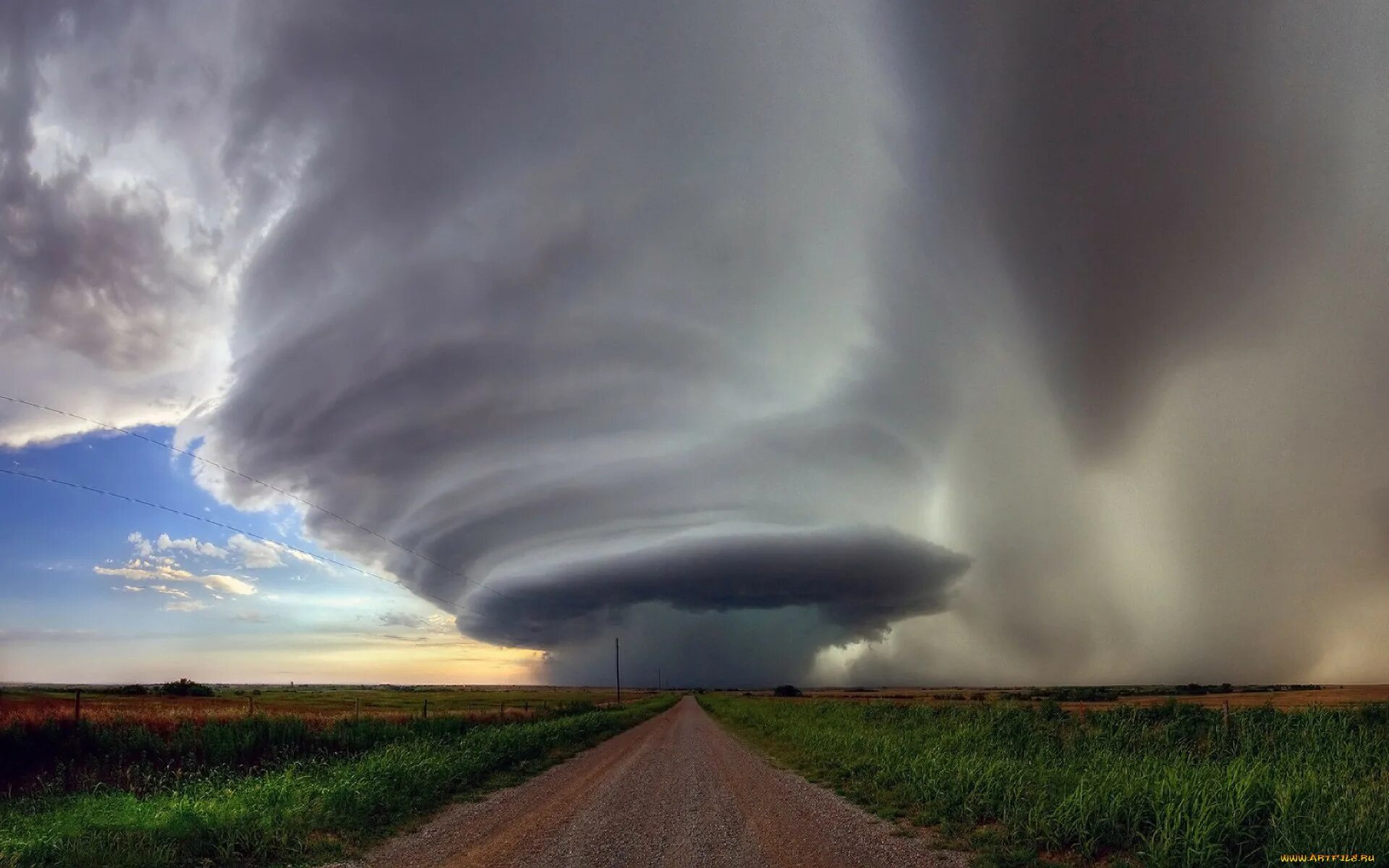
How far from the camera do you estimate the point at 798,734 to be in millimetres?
32562

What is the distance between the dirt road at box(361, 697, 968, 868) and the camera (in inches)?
434

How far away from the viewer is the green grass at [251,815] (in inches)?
426

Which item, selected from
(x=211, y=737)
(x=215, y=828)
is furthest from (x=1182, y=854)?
(x=211, y=737)

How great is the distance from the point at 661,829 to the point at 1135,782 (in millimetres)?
8295

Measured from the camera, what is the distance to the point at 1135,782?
12.0 m

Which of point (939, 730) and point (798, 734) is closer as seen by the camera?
point (939, 730)

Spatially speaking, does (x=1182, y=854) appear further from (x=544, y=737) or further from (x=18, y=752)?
(x=18, y=752)

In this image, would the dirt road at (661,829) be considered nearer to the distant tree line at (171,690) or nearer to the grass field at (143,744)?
the grass field at (143,744)

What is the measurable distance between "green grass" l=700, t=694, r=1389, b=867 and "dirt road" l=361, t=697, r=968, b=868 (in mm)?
1405

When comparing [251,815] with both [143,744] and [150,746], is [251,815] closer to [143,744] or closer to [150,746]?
[150,746]

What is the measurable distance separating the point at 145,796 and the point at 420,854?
34.4ft

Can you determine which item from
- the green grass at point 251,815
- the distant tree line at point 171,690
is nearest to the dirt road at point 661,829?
the green grass at point 251,815

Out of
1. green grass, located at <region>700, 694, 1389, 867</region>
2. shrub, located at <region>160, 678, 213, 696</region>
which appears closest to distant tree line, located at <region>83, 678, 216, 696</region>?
shrub, located at <region>160, 678, 213, 696</region>

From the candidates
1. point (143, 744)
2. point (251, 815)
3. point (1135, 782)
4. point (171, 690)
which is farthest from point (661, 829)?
point (171, 690)
